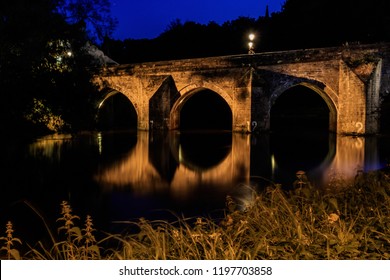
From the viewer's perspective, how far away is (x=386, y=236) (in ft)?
13.3

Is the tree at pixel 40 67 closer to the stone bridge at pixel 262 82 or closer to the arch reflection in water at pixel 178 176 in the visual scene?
the arch reflection in water at pixel 178 176

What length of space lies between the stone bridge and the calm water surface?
2.39 m

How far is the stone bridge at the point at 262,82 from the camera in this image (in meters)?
20.3

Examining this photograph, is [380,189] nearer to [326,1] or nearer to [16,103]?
[16,103]

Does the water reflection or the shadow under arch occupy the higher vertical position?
the shadow under arch

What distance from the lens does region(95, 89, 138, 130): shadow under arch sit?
30.6m

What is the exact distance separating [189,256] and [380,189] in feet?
11.6

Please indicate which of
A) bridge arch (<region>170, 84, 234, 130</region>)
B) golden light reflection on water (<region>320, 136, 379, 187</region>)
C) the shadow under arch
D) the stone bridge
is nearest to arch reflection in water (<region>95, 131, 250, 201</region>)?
golden light reflection on water (<region>320, 136, 379, 187</region>)

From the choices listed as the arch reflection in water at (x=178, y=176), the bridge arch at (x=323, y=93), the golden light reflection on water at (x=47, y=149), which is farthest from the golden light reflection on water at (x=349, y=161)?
the golden light reflection on water at (x=47, y=149)

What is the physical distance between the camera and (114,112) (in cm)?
3631

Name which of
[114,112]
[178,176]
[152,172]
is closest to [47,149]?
[152,172]

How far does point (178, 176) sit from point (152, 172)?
3.42 feet

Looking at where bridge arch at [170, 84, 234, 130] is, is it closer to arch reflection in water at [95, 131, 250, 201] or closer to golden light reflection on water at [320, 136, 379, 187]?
golden light reflection on water at [320, 136, 379, 187]

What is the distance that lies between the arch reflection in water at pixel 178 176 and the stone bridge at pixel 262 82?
748cm
